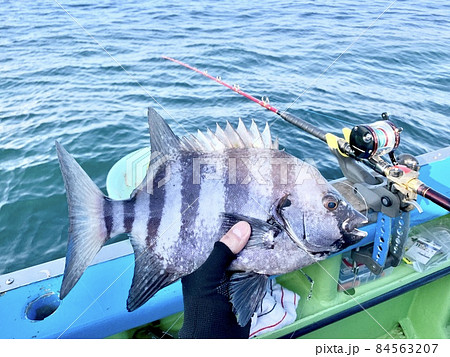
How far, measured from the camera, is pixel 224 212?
151 centimetres

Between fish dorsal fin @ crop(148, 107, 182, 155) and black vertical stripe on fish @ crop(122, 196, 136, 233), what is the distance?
233 mm

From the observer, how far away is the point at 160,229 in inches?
58.6

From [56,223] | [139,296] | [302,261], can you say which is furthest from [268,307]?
[56,223]

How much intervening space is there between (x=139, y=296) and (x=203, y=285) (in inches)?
10.7

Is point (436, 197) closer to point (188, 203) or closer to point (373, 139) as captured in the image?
point (373, 139)

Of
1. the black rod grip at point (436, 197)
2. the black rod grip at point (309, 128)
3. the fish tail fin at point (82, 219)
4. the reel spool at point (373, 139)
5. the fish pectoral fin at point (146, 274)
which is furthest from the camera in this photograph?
the black rod grip at point (309, 128)

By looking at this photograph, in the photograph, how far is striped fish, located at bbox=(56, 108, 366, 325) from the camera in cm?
148

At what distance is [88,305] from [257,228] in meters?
1.10

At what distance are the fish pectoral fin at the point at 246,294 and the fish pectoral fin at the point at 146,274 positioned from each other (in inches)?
10.3

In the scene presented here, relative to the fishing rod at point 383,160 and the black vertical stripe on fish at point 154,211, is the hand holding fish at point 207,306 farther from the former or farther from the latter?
the fishing rod at point 383,160

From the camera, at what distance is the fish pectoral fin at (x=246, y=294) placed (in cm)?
151

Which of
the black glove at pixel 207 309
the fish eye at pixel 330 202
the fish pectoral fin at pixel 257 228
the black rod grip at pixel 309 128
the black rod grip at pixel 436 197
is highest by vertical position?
the fish eye at pixel 330 202

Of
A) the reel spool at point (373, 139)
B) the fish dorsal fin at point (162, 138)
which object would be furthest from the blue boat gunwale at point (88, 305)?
the reel spool at point (373, 139)

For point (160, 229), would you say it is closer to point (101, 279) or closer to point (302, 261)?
point (302, 261)
